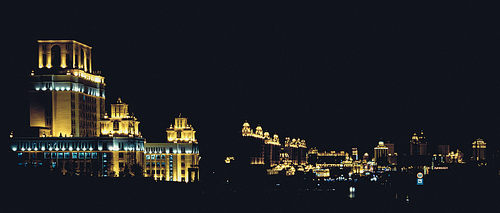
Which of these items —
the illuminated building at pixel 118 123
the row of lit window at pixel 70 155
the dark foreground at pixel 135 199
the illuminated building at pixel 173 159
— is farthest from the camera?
the illuminated building at pixel 173 159

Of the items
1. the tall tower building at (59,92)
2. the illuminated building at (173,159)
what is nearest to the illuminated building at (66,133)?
the tall tower building at (59,92)

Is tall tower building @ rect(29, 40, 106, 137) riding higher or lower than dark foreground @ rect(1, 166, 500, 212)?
higher

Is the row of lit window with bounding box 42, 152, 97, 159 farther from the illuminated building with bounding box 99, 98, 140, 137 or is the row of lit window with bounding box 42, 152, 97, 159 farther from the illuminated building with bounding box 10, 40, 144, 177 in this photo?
the illuminated building with bounding box 99, 98, 140, 137

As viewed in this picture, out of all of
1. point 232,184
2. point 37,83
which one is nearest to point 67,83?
point 37,83

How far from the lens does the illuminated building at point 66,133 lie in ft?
429

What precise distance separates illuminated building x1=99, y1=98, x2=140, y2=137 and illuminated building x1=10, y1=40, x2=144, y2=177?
3.99 ft

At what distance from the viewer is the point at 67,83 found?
440 feet

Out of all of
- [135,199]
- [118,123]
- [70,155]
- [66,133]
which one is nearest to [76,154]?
[70,155]

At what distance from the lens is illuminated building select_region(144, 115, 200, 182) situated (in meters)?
146

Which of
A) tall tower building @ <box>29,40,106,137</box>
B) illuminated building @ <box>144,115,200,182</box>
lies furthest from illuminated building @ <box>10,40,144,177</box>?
illuminated building @ <box>144,115,200,182</box>

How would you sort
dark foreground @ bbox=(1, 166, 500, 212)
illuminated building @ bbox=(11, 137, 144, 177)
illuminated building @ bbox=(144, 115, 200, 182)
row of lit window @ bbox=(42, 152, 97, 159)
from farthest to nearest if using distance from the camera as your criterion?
1. illuminated building @ bbox=(144, 115, 200, 182)
2. row of lit window @ bbox=(42, 152, 97, 159)
3. illuminated building @ bbox=(11, 137, 144, 177)
4. dark foreground @ bbox=(1, 166, 500, 212)

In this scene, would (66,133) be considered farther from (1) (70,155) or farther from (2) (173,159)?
(2) (173,159)

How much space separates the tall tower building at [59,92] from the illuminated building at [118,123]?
5693 mm

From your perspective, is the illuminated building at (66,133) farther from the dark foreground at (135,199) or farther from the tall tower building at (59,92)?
the dark foreground at (135,199)
